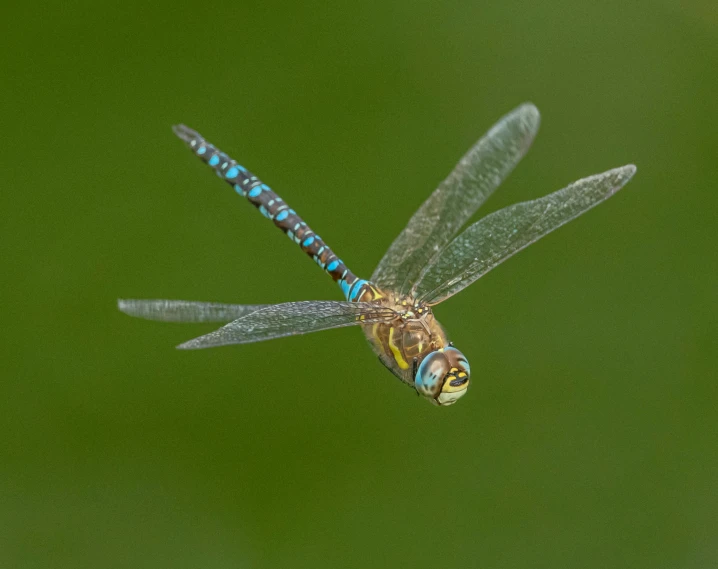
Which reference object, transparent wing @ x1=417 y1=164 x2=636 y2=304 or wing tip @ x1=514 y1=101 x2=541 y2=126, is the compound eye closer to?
transparent wing @ x1=417 y1=164 x2=636 y2=304

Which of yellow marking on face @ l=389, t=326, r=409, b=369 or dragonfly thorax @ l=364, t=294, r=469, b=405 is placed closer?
dragonfly thorax @ l=364, t=294, r=469, b=405

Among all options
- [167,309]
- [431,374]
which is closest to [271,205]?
[167,309]

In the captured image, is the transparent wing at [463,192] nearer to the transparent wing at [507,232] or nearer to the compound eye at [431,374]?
the transparent wing at [507,232]

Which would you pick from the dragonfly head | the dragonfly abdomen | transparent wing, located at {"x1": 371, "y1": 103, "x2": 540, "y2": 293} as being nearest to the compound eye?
the dragonfly head

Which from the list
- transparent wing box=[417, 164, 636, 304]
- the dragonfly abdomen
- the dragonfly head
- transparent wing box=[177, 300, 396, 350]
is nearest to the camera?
transparent wing box=[177, 300, 396, 350]

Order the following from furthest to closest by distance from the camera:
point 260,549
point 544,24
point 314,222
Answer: point 544,24, point 314,222, point 260,549

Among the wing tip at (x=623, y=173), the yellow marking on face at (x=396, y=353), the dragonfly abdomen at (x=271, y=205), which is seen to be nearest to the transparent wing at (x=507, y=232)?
the wing tip at (x=623, y=173)

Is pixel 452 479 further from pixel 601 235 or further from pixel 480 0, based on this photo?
pixel 480 0

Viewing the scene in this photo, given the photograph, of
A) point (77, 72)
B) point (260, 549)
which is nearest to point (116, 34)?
point (77, 72)
